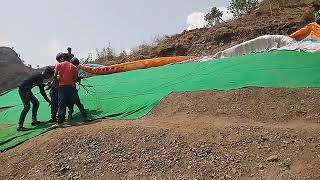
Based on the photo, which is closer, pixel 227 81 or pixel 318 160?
pixel 318 160

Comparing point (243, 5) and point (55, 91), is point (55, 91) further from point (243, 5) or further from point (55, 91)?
point (243, 5)

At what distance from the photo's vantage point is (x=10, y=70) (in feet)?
48.6

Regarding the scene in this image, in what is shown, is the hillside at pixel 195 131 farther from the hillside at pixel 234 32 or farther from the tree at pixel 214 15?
the tree at pixel 214 15

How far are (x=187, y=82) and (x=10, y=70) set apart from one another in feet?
28.7

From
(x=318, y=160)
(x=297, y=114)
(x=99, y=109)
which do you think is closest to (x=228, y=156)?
(x=318, y=160)

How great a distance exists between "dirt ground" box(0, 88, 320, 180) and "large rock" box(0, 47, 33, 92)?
8242 mm

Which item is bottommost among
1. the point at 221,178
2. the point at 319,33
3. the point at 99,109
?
the point at 221,178

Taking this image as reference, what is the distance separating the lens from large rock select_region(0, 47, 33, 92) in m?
14.3

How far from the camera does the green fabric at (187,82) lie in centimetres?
714

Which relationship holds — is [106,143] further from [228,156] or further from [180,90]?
[180,90]

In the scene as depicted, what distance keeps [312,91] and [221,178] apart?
268 cm

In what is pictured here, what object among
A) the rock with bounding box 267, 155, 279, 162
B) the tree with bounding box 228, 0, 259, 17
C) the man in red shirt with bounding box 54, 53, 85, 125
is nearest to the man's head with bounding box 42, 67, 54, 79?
the man in red shirt with bounding box 54, 53, 85, 125

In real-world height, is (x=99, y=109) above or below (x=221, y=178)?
above

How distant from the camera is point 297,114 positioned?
20.1ft
